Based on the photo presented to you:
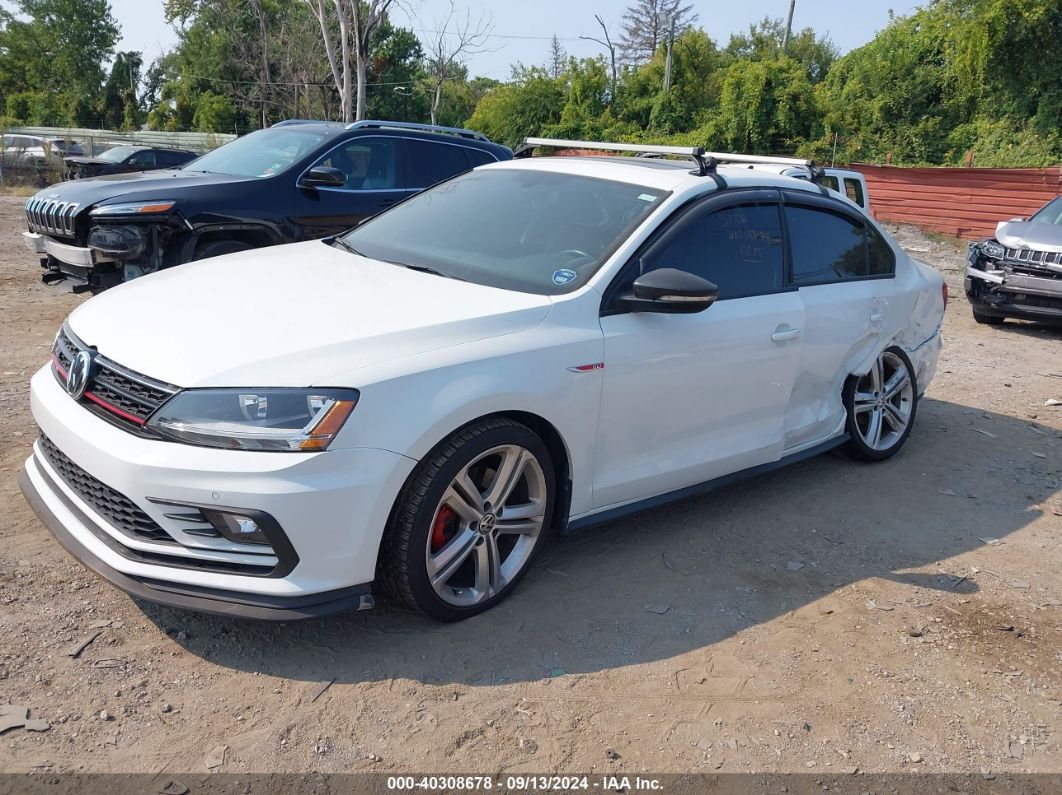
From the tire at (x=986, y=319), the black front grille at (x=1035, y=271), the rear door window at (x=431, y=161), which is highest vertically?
the rear door window at (x=431, y=161)

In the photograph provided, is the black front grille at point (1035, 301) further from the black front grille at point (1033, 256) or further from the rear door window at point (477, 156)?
the rear door window at point (477, 156)

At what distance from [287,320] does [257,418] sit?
1.73 ft

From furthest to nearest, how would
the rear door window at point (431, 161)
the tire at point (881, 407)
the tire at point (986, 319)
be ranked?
the tire at point (986, 319)
the rear door window at point (431, 161)
the tire at point (881, 407)

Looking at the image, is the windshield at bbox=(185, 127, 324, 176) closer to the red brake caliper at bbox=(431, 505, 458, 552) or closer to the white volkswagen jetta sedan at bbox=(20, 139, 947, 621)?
the white volkswagen jetta sedan at bbox=(20, 139, 947, 621)

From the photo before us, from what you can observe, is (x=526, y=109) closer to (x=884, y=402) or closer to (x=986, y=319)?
(x=986, y=319)

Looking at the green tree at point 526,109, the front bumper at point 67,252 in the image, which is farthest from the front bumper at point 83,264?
the green tree at point 526,109

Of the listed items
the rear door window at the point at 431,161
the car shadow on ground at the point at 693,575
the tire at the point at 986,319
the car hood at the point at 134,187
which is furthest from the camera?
the tire at the point at 986,319

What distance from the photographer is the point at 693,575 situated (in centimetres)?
408

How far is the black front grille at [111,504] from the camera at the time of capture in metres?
3.02

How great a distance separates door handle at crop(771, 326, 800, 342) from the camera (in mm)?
4422

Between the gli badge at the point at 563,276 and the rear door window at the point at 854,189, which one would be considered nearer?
the gli badge at the point at 563,276

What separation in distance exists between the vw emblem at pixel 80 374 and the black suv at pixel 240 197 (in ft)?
12.4

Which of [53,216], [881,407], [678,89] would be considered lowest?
[881,407]

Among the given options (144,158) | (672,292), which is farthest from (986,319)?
(144,158)
